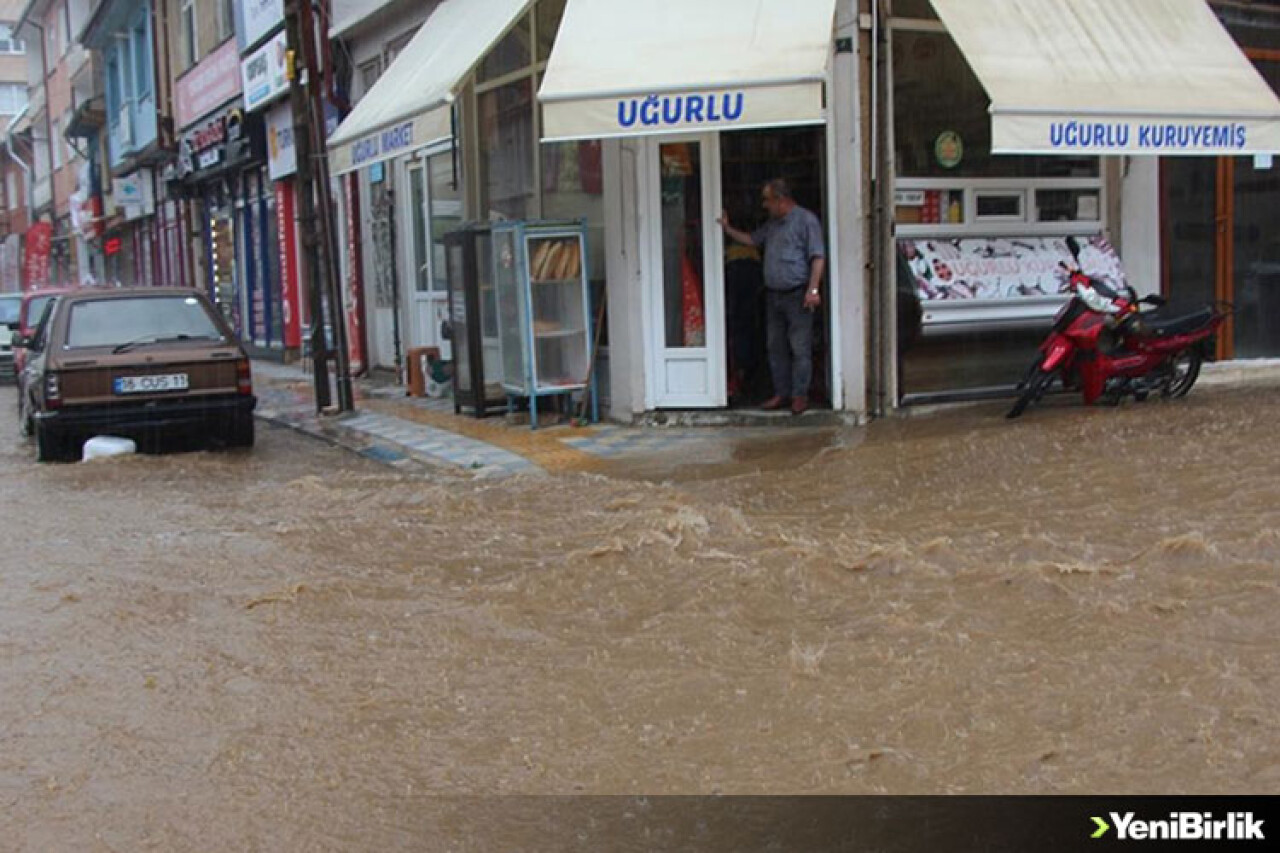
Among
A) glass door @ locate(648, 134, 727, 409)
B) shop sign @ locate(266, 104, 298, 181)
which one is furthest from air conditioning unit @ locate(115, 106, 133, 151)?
glass door @ locate(648, 134, 727, 409)

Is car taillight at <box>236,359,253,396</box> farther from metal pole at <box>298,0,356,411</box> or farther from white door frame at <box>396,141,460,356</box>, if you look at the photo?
white door frame at <box>396,141,460,356</box>

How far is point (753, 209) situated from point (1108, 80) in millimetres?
2804

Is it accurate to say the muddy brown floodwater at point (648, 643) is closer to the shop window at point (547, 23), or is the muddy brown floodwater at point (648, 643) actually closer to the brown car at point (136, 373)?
the brown car at point (136, 373)

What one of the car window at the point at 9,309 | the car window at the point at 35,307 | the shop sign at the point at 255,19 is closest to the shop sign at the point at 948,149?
the shop sign at the point at 255,19

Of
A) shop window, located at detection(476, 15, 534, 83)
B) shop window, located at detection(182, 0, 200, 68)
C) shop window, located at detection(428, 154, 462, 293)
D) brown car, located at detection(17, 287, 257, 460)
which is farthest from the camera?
shop window, located at detection(182, 0, 200, 68)

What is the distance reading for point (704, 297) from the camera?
10.4 metres

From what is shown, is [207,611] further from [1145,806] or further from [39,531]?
[1145,806]

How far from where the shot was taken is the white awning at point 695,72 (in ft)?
28.6

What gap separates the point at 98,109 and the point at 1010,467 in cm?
3288

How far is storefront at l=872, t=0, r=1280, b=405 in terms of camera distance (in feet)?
29.4

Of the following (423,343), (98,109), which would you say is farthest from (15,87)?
(423,343)

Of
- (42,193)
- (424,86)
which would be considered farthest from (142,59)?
(424,86)

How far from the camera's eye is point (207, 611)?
5672 mm

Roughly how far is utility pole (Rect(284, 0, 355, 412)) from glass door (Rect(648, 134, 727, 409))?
144 inches
